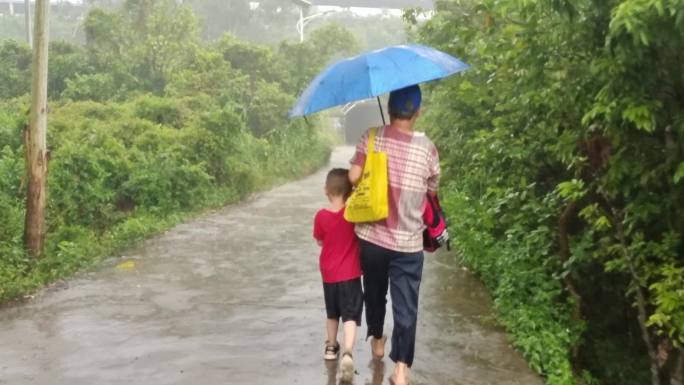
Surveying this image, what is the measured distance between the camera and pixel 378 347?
192 inches

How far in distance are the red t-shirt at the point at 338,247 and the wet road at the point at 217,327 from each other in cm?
66

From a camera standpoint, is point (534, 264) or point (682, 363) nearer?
point (682, 363)

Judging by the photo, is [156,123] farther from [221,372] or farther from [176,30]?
[221,372]

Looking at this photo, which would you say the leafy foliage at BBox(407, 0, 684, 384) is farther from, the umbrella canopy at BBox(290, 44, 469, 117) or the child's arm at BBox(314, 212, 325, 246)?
the child's arm at BBox(314, 212, 325, 246)

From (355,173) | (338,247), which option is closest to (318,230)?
(338,247)

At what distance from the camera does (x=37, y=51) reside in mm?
7887

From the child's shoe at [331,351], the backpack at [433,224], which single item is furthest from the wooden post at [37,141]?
the backpack at [433,224]

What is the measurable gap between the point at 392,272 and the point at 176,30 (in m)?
20.1

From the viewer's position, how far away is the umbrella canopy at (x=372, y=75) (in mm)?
3863

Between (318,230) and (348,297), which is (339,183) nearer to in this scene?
(318,230)

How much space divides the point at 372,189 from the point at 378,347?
1299 millimetres

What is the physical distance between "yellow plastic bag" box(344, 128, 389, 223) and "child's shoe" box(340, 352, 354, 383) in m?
0.90

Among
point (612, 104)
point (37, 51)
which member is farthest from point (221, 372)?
point (37, 51)

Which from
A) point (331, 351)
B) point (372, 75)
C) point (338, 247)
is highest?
point (372, 75)
